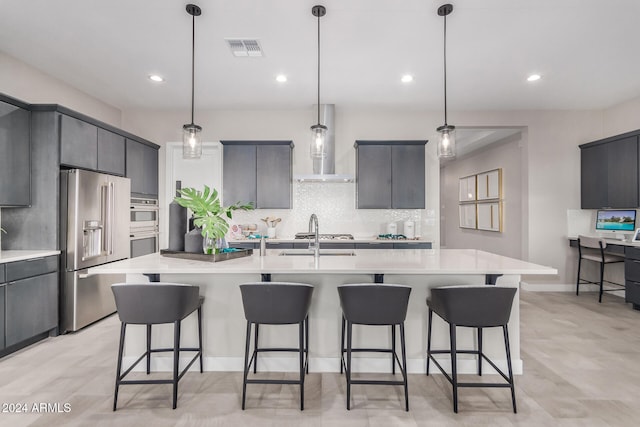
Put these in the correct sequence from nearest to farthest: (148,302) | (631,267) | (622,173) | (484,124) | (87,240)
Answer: (148,302), (87,240), (631,267), (622,173), (484,124)

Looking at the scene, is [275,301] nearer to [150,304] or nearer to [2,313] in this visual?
[150,304]

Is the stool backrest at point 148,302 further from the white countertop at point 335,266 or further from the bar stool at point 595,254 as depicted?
the bar stool at point 595,254

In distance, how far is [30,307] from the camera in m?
3.00

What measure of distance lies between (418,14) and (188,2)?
1875 millimetres

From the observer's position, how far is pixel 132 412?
2055mm

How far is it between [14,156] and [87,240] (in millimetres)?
1008

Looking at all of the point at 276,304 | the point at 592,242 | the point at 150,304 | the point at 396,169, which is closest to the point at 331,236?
the point at 396,169

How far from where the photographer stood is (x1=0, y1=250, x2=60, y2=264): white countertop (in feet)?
9.20

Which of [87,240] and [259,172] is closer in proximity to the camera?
[87,240]

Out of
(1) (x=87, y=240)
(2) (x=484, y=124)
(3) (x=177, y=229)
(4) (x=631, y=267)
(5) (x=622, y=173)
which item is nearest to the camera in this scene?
(3) (x=177, y=229)

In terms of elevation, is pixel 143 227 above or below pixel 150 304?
above

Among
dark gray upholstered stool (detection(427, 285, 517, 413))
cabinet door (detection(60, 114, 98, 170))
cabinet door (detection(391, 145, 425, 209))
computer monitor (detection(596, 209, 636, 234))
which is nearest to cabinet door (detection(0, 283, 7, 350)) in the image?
cabinet door (detection(60, 114, 98, 170))

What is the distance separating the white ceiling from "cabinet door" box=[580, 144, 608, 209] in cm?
77

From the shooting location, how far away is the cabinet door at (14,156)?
117 inches
